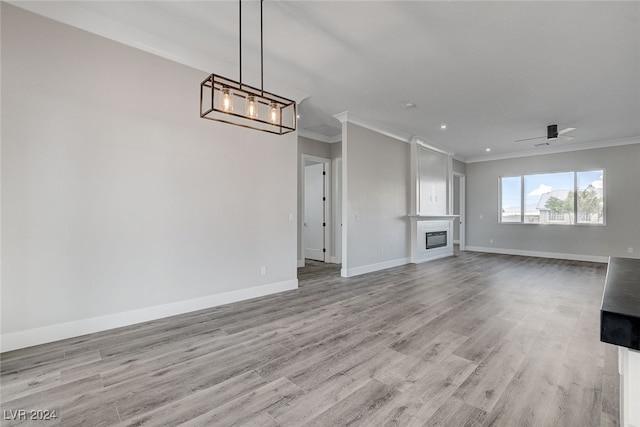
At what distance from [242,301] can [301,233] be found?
9.18ft

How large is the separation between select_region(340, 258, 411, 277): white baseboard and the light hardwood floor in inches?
59.8

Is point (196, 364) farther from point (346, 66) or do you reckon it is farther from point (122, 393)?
point (346, 66)

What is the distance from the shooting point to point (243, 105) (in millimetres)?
3822

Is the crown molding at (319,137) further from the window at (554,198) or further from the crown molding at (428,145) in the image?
the window at (554,198)

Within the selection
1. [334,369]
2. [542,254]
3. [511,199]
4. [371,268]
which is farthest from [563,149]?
[334,369]

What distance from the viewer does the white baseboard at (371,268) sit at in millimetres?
5398

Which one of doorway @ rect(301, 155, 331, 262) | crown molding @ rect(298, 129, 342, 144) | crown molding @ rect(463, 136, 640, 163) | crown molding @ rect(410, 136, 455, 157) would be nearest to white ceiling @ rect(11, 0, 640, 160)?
crown molding @ rect(298, 129, 342, 144)

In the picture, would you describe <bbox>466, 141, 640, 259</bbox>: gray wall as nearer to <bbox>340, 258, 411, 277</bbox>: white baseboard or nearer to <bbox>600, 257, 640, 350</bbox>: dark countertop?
<bbox>340, 258, 411, 277</bbox>: white baseboard

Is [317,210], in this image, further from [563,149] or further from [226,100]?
[563,149]

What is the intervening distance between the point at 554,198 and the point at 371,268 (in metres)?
5.70

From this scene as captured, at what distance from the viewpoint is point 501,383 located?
208cm

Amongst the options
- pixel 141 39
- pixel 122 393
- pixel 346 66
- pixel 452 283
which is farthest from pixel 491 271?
pixel 141 39

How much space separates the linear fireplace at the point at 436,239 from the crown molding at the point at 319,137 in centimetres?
326

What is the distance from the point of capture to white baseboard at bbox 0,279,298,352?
8.24 ft
